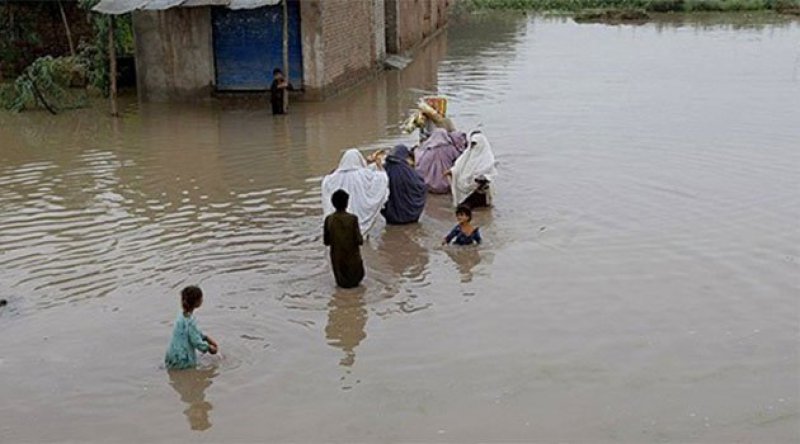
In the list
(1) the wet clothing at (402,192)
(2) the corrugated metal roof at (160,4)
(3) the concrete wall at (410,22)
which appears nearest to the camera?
(1) the wet clothing at (402,192)

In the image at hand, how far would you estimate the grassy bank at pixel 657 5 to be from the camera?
4347 centimetres

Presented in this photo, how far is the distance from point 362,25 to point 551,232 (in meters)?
13.4

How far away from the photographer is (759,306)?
28.2 ft

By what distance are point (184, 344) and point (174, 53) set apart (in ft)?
45.9

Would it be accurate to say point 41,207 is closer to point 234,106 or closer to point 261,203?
point 261,203

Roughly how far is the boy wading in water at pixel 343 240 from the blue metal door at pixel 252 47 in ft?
38.0

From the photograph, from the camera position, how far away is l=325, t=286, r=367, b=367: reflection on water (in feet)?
26.1

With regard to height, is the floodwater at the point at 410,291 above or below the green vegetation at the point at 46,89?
below

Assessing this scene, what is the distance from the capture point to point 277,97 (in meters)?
18.6

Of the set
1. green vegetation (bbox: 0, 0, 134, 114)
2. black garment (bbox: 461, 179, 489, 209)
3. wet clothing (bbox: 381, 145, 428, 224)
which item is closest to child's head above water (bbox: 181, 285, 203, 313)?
wet clothing (bbox: 381, 145, 428, 224)

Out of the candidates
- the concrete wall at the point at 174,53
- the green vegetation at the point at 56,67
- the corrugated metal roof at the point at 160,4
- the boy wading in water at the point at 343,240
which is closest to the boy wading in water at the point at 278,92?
the corrugated metal roof at the point at 160,4

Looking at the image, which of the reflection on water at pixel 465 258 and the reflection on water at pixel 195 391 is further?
the reflection on water at pixel 465 258

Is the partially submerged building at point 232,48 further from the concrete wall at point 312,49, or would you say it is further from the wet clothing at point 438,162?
the wet clothing at point 438,162

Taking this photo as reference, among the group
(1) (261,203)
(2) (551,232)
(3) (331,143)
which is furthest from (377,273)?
(3) (331,143)
